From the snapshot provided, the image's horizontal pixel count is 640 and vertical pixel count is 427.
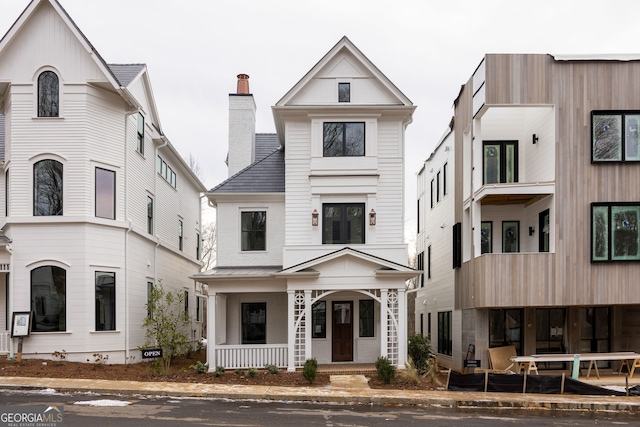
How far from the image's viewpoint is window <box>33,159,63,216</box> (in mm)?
20734

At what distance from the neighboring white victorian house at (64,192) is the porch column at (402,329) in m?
9.16

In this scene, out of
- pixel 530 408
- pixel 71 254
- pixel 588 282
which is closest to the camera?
pixel 530 408

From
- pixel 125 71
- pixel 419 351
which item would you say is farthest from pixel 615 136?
pixel 125 71

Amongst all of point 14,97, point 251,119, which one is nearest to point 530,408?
point 251,119

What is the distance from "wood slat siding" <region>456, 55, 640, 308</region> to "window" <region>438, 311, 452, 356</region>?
256 inches

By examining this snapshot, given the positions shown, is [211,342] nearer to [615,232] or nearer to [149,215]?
[149,215]

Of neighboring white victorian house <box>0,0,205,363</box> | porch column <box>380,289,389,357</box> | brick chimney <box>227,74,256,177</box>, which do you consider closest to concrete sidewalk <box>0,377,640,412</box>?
porch column <box>380,289,389,357</box>

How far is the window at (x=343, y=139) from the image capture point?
22.2 metres

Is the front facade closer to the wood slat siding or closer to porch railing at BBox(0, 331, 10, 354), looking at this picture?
the wood slat siding

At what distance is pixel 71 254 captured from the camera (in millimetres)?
20484

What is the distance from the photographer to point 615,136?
19.5 m

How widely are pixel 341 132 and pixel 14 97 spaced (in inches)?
432

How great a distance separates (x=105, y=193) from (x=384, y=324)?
10332 millimetres

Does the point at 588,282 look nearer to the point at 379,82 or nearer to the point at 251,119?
the point at 379,82
